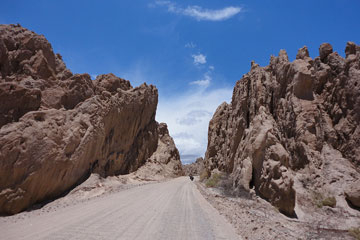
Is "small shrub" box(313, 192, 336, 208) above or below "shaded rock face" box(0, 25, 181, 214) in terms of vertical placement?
below

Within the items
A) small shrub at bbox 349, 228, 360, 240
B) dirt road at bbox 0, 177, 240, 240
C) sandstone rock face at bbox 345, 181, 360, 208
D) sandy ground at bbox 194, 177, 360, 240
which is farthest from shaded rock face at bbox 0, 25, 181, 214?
sandstone rock face at bbox 345, 181, 360, 208

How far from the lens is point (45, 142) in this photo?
16.0 meters

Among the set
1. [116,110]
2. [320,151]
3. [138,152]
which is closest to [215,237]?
[320,151]

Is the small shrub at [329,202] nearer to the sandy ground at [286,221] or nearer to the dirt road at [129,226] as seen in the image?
the sandy ground at [286,221]

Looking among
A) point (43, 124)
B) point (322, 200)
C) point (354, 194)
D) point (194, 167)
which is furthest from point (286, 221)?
point (194, 167)

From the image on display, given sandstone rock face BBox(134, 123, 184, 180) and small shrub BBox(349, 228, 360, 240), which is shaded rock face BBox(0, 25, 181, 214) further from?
small shrub BBox(349, 228, 360, 240)

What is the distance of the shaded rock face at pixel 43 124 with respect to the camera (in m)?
14.4

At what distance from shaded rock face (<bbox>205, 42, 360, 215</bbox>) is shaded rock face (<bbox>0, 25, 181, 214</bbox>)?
522 inches

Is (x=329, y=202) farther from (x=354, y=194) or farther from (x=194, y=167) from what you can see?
(x=194, y=167)

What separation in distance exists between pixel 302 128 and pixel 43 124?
19.1m

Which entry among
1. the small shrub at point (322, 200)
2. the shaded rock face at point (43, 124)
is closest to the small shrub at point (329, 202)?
the small shrub at point (322, 200)

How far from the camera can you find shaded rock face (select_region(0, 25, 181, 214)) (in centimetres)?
1437

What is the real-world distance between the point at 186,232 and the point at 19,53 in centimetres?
1842

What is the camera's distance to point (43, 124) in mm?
16578
